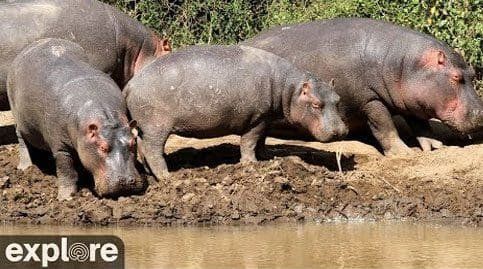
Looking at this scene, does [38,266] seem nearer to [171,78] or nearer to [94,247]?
[94,247]

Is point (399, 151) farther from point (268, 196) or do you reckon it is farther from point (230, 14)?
point (230, 14)

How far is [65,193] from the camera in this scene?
1048 cm

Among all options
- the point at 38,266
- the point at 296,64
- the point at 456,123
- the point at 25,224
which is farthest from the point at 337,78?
the point at 38,266

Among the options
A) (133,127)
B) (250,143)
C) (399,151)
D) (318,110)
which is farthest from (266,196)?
(399,151)

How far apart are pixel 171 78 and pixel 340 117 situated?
176 centimetres

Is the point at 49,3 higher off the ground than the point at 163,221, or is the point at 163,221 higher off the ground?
the point at 49,3

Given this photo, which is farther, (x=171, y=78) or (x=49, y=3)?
(x=49, y=3)

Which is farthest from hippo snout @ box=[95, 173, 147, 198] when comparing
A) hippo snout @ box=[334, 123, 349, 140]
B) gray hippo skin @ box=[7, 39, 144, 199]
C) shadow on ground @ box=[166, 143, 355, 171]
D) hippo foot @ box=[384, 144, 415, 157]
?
hippo foot @ box=[384, 144, 415, 157]

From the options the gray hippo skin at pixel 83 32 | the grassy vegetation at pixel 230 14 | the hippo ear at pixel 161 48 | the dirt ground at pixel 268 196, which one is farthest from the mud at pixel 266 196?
the grassy vegetation at pixel 230 14

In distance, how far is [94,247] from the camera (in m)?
9.05

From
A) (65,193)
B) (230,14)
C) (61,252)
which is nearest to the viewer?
(61,252)

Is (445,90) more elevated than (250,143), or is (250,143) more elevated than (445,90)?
(445,90)

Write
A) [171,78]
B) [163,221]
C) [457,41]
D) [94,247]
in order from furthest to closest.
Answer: [457,41] → [171,78] → [163,221] → [94,247]

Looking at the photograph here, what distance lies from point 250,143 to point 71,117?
→ 188cm
